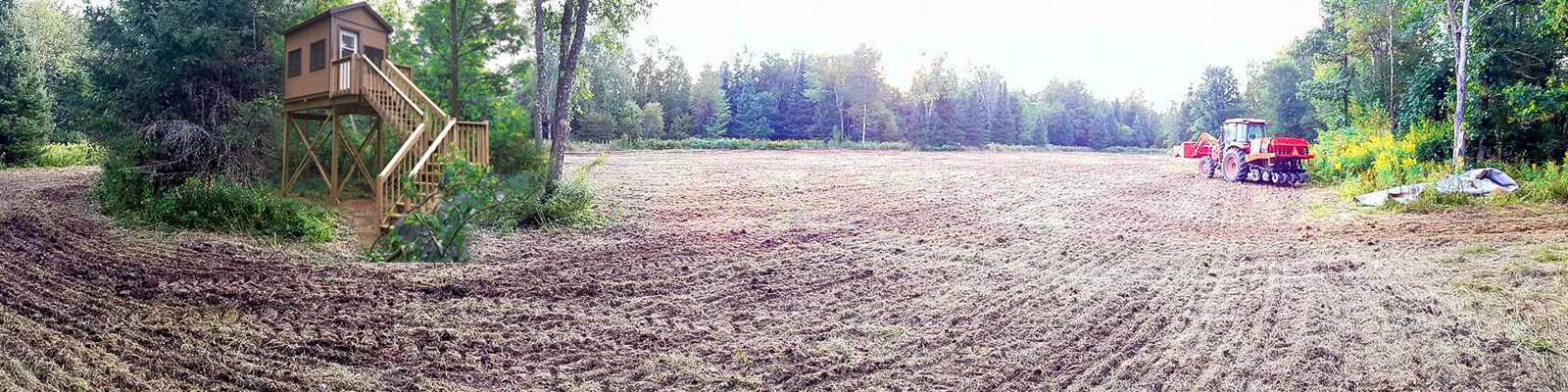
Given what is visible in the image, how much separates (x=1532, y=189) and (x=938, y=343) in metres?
13.3

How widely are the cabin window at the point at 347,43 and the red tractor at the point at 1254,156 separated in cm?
1714

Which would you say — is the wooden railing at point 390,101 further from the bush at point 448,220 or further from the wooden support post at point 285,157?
the wooden support post at point 285,157

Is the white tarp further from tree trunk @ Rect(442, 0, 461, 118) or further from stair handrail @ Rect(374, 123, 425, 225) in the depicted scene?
tree trunk @ Rect(442, 0, 461, 118)

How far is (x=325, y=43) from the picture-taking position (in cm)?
1137

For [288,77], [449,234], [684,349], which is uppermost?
[288,77]

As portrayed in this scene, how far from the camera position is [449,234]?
26.3ft

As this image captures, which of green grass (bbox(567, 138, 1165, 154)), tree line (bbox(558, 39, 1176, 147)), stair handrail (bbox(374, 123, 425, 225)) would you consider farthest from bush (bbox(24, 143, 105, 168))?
tree line (bbox(558, 39, 1176, 147))

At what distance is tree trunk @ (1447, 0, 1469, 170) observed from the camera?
14727 millimetres

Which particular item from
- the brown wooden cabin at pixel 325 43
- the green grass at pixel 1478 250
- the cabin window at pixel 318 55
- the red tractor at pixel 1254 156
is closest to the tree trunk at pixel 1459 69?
the red tractor at pixel 1254 156

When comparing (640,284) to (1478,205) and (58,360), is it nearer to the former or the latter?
(58,360)

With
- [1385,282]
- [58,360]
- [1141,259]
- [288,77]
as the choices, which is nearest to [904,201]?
[1141,259]

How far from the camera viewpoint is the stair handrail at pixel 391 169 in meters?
8.49

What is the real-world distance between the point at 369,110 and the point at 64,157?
51.8 ft

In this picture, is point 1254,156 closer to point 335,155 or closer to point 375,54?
point 375,54
